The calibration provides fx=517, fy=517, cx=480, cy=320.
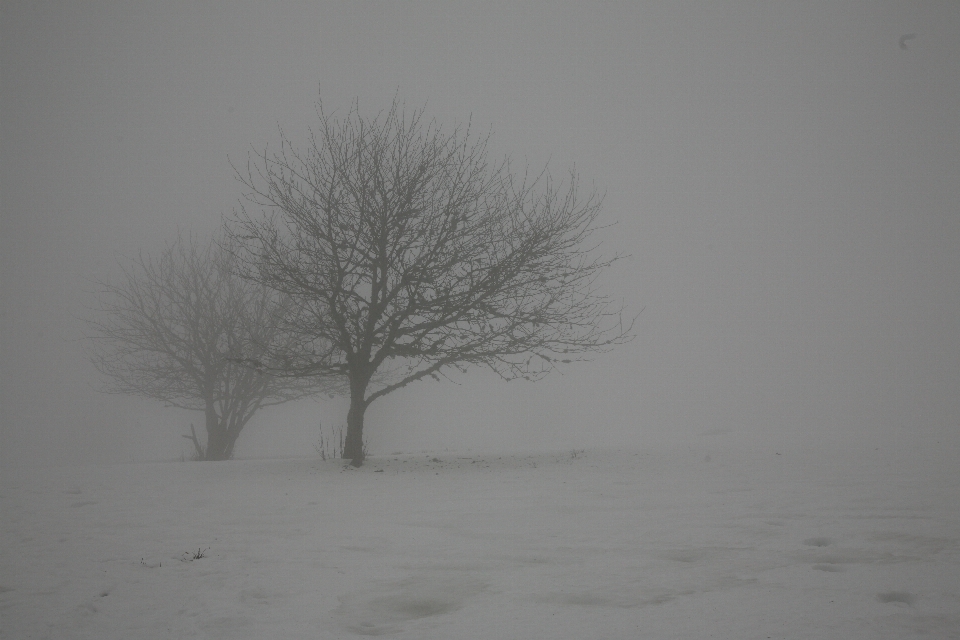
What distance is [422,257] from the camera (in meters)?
11.1

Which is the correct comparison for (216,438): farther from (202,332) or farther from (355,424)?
(355,424)

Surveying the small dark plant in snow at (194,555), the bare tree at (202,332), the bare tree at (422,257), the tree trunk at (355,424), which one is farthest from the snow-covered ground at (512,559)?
the bare tree at (202,332)

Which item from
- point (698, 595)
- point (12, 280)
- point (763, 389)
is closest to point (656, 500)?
point (698, 595)

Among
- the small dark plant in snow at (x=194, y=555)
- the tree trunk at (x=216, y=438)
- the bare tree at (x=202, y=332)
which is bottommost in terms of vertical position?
the small dark plant in snow at (x=194, y=555)

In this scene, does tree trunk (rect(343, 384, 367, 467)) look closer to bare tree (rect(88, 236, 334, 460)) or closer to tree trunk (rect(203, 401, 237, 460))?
bare tree (rect(88, 236, 334, 460))

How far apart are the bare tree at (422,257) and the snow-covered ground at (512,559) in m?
3.99

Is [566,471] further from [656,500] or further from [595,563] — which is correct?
[595,563]

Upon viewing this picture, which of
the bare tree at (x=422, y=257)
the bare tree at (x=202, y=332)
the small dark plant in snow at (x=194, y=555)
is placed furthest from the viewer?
the bare tree at (x=202, y=332)

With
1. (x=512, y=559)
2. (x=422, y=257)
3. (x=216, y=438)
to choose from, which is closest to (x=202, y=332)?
(x=216, y=438)

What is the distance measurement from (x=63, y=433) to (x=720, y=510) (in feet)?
196

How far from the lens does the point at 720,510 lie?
204 inches

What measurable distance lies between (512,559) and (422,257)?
786cm

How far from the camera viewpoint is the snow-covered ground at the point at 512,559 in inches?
113

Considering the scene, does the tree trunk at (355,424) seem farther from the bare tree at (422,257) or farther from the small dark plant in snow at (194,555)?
the small dark plant in snow at (194,555)
